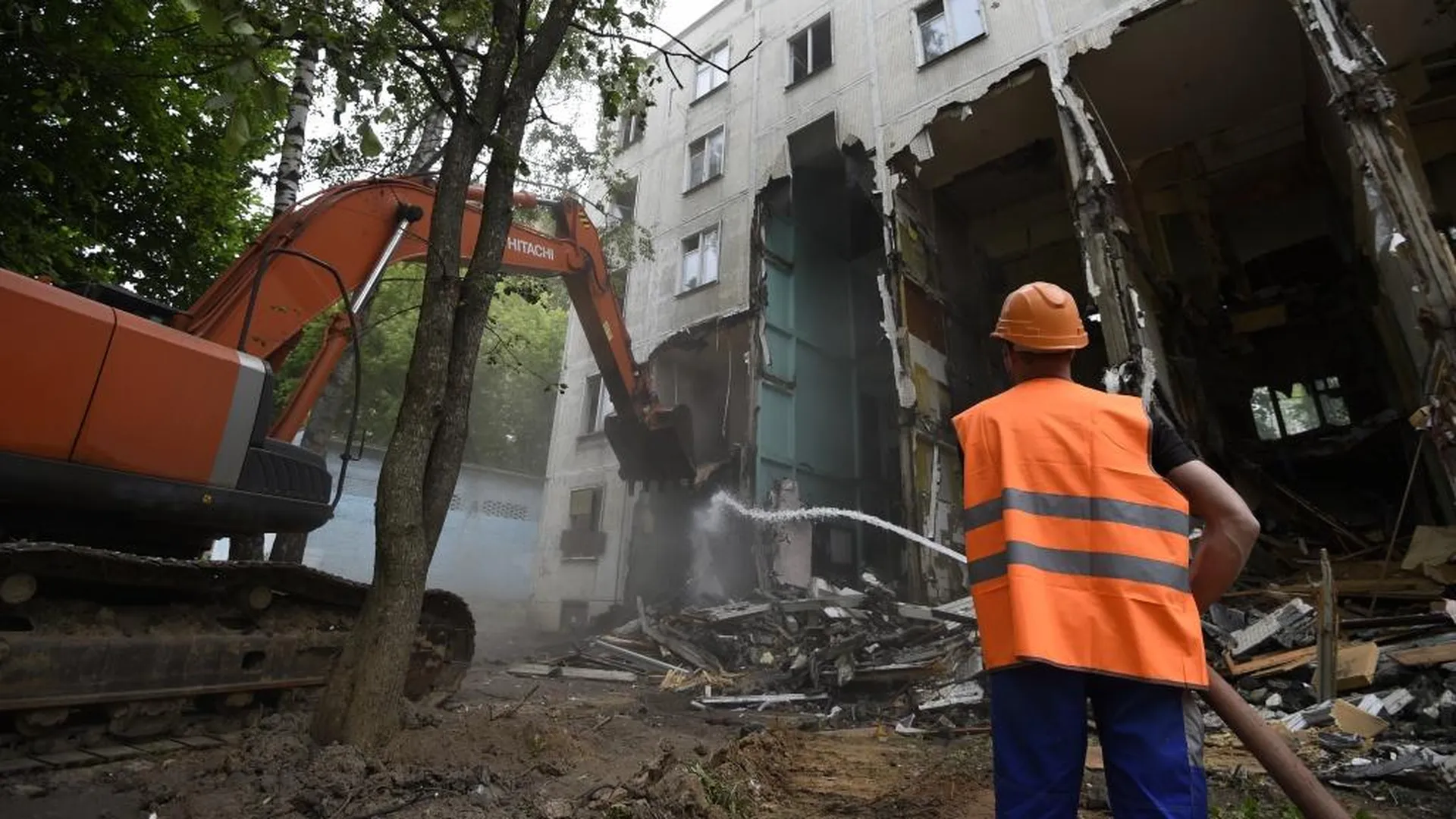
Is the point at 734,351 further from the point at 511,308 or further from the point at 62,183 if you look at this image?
the point at 511,308

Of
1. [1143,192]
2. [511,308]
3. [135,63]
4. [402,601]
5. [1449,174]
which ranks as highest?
[511,308]

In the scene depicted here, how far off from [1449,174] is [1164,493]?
550 inches

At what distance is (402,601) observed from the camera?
3715 mm

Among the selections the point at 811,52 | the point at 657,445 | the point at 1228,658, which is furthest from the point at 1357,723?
the point at 811,52

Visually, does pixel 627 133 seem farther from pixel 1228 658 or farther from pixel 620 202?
pixel 1228 658

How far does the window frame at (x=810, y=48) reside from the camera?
576 inches

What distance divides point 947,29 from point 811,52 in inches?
134

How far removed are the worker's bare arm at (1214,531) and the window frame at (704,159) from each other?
15.0 meters

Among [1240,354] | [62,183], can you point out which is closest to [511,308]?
[62,183]

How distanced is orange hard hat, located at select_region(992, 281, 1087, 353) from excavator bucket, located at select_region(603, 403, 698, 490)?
8.43m

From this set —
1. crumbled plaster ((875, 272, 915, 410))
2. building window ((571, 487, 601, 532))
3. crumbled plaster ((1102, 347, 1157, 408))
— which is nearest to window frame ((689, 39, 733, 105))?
crumbled plaster ((875, 272, 915, 410))

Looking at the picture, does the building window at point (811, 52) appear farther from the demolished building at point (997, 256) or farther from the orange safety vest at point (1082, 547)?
the orange safety vest at point (1082, 547)

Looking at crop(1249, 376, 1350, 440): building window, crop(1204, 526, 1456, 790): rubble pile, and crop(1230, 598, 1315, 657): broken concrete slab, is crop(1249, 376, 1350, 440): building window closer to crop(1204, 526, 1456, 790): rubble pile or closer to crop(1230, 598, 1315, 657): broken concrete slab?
crop(1204, 526, 1456, 790): rubble pile

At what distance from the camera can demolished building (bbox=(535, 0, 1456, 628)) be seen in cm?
975
